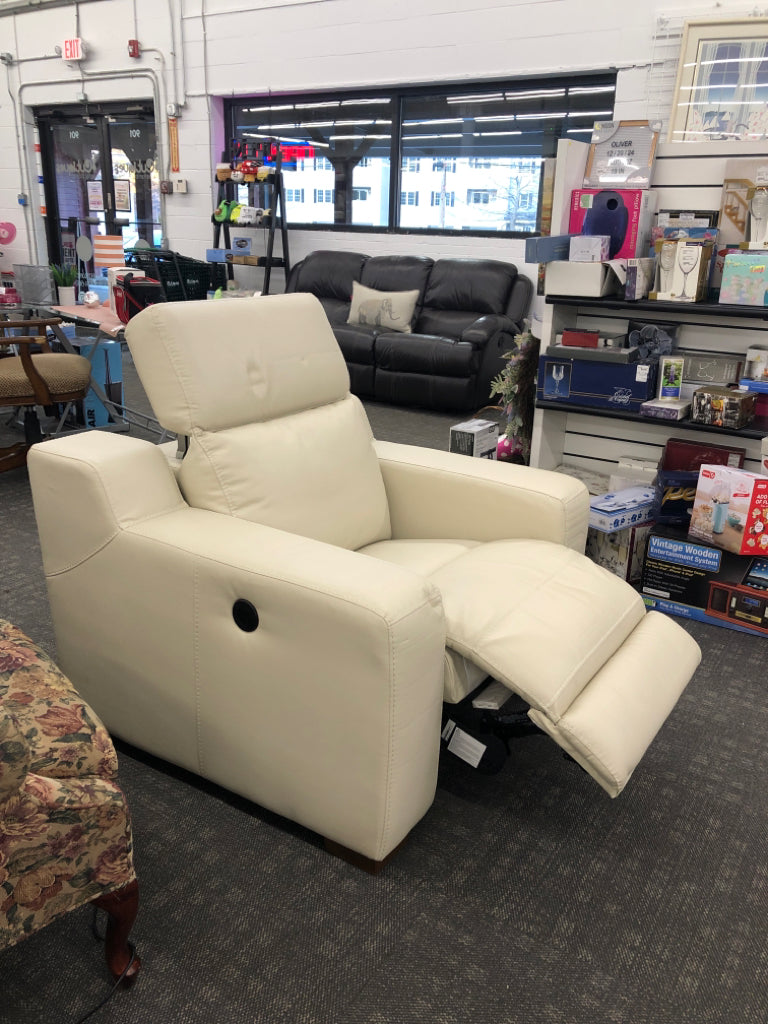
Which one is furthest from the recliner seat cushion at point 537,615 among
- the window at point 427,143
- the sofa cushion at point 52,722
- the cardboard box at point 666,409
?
the window at point 427,143

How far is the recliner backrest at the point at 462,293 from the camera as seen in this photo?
18.5 feet

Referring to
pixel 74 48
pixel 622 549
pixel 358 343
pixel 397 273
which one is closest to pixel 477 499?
pixel 622 549

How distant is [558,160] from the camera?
302cm

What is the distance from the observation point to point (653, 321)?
3.12 metres

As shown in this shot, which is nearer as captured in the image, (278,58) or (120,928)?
(120,928)

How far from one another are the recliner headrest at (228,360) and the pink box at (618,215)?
1415 millimetres

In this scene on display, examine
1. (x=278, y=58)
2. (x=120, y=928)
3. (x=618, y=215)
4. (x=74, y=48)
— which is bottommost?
(x=120, y=928)

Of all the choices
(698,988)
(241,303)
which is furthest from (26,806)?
(241,303)

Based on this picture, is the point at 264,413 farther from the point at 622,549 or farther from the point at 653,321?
the point at 653,321

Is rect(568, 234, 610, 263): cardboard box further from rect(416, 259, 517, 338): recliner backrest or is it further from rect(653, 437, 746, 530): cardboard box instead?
rect(416, 259, 517, 338): recliner backrest

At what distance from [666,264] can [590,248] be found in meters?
0.27

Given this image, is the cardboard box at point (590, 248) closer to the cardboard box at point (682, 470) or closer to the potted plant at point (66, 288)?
the cardboard box at point (682, 470)

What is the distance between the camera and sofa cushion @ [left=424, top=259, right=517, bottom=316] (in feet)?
18.5

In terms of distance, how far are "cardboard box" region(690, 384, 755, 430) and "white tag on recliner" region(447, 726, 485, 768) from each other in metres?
1.66
